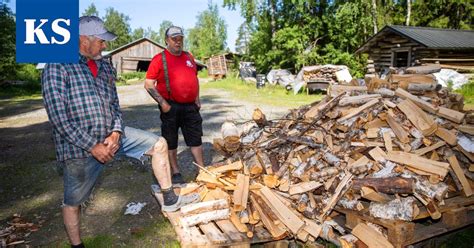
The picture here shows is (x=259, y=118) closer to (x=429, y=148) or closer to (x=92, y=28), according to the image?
(x=429, y=148)

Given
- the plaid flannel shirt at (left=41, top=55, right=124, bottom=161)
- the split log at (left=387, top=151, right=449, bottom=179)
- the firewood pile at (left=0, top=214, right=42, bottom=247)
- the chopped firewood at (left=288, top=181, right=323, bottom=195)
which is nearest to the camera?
the plaid flannel shirt at (left=41, top=55, right=124, bottom=161)

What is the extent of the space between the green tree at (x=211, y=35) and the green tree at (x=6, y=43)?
41.5 m

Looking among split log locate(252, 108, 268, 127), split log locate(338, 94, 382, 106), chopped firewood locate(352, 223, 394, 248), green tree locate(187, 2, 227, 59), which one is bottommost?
chopped firewood locate(352, 223, 394, 248)

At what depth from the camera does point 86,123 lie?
322 centimetres

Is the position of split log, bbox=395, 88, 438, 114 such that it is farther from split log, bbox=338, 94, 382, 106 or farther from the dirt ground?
the dirt ground

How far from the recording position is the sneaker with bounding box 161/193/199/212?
3.83 m

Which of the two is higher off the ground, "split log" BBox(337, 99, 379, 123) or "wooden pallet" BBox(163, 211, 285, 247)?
"split log" BBox(337, 99, 379, 123)

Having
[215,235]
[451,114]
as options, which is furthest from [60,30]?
[451,114]

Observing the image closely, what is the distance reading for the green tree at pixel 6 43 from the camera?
2727 cm

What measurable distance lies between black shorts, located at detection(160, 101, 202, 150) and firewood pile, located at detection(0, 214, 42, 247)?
218 centimetres

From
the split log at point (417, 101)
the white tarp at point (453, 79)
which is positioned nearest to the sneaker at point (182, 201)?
the split log at point (417, 101)

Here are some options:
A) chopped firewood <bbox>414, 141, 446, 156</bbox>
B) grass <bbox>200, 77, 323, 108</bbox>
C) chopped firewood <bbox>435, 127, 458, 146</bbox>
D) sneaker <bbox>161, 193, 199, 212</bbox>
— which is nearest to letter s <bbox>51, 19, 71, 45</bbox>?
sneaker <bbox>161, 193, 199, 212</bbox>

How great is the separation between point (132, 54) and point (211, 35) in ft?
109

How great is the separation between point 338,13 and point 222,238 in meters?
27.7
